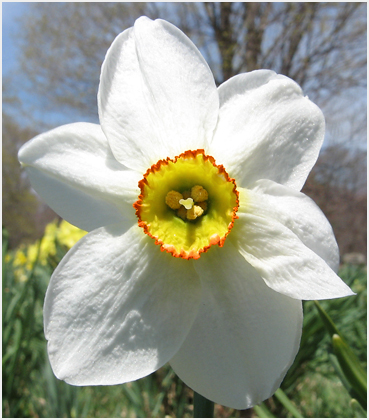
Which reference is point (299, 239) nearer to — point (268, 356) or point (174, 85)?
point (268, 356)

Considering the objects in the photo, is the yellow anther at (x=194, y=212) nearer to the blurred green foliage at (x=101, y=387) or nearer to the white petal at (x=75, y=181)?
the white petal at (x=75, y=181)

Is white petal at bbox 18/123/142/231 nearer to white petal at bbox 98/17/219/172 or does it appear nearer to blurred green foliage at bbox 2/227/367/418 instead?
white petal at bbox 98/17/219/172

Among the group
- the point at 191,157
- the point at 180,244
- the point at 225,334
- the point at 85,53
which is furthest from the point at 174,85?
the point at 85,53

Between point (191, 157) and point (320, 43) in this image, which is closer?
point (191, 157)

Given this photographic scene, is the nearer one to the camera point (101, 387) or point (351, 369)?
point (351, 369)

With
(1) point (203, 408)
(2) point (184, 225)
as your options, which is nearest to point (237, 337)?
(1) point (203, 408)

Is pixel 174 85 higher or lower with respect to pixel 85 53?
higher

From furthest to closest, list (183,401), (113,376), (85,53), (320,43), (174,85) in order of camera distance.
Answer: (85,53)
(320,43)
(183,401)
(174,85)
(113,376)

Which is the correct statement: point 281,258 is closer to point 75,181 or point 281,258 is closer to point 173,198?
point 173,198
